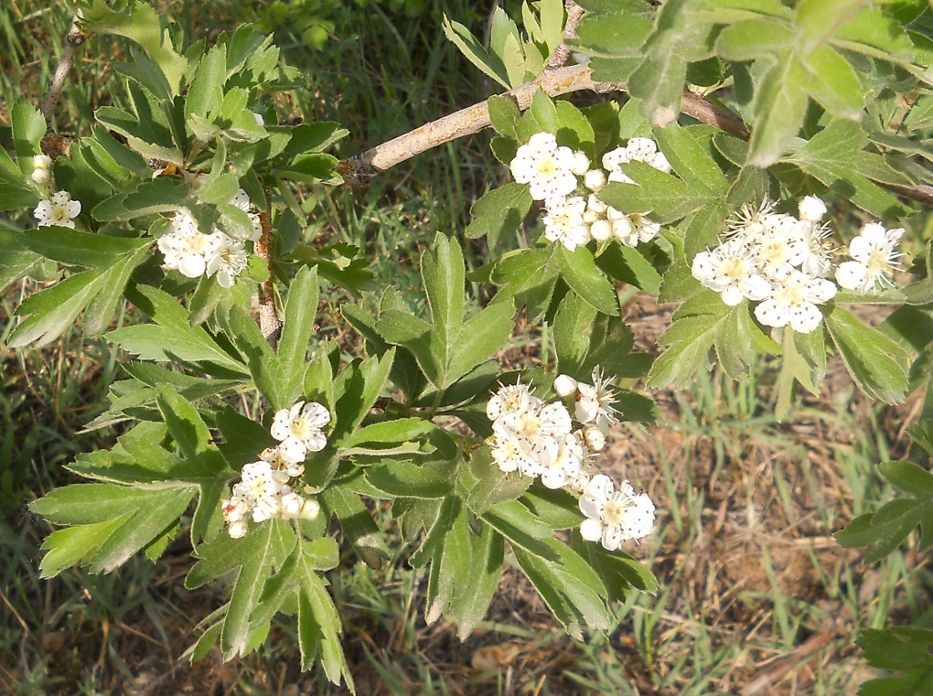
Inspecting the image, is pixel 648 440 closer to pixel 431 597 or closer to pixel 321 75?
pixel 321 75

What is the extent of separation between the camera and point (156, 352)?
143 centimetres

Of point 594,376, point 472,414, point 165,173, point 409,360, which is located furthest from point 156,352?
point 594,376

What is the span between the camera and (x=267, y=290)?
1.50m

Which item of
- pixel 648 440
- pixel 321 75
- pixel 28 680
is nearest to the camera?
pixel 28 680

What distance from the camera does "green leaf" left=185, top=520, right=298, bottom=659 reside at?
116 cm

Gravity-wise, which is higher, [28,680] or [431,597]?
[431,597]

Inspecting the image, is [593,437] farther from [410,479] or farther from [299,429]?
[299,429]

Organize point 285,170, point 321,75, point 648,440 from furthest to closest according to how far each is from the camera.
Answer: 1. point 648,440
2. point 321,75
3. point 285,170

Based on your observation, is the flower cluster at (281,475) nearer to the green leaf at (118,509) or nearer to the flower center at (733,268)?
the green leaf at (118,509)

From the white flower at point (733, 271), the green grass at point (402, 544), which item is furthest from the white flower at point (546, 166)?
the green grass at point (402, 544)

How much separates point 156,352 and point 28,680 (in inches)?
62.6

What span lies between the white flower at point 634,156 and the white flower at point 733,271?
0.19 metres

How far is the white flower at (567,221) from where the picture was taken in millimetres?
1300

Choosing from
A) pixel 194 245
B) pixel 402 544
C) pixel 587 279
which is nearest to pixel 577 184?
pixel 587 279
